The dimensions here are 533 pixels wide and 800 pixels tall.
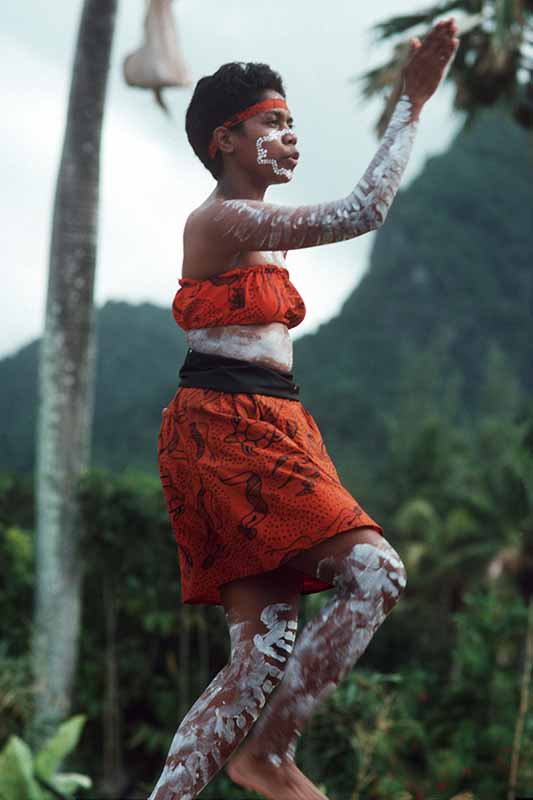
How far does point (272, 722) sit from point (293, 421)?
55 cm

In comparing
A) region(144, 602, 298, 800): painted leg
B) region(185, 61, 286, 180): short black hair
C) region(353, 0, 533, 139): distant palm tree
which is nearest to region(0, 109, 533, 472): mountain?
region(353, 0, 533, 139): distant palm tree

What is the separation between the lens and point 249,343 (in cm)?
191

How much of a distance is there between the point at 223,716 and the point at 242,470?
443 mm

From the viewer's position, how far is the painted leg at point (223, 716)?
1.77 m

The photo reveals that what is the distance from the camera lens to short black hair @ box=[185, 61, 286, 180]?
192 cm

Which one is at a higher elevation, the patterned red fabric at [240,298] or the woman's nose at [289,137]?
the woman's nose at [289,137]

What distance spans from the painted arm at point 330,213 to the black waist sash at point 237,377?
0.72 ft

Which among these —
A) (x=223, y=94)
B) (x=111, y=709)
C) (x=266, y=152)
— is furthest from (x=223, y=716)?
(x=111, y=709)

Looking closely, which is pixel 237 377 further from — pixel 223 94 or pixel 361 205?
pixel 223 94

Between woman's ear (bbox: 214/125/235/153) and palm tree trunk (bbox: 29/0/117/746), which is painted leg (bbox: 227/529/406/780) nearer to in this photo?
woman's ear (bbox: 214/125/235/153)

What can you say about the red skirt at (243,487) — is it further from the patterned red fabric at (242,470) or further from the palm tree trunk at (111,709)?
the palm tree trunk at (111,709)

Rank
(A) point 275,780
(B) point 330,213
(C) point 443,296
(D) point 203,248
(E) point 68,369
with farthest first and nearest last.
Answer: (C) point 443,296, (E) point 68,369, (D) point 203,248, (B) point 330,213, (A) point 275,780

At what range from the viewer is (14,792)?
391cm

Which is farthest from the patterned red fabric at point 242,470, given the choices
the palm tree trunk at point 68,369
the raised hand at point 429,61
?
the palm tree trunk at point 68,369
